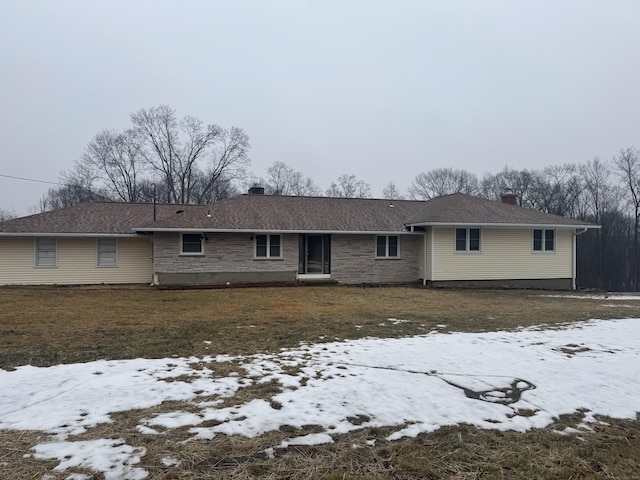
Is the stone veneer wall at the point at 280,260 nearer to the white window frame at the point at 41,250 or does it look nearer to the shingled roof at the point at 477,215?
the shingled roof at the point at 477,215

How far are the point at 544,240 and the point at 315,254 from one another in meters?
10.4

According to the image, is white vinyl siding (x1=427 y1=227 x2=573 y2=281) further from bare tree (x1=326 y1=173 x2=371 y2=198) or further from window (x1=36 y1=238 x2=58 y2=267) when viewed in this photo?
bare tree (x1=326 y1=173 x2=371 y2=198)

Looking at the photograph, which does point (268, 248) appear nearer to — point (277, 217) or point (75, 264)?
point (277, 217)

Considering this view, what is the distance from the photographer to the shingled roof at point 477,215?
727 inches

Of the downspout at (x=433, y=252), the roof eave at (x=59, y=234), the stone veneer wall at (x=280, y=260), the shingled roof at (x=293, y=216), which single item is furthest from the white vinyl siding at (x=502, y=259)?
the roof eave at (x=59, y=234)

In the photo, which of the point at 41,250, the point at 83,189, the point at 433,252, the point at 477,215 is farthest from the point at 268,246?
the point at 83,189

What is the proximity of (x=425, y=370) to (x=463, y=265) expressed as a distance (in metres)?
14.0

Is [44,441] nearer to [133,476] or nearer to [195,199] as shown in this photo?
[133,476]

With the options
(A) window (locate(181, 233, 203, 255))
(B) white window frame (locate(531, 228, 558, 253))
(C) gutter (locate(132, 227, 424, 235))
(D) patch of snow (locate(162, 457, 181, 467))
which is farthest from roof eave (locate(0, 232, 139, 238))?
(B) white window frame (locate(531, 228, 558, 253))

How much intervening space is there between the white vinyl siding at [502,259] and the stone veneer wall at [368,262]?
116 cm

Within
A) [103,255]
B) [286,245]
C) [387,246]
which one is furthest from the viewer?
[387,246]

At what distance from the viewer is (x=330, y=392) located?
4699mm

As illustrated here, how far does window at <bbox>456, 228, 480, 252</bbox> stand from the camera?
18797mm

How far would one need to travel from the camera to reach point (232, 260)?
58.6 ft
